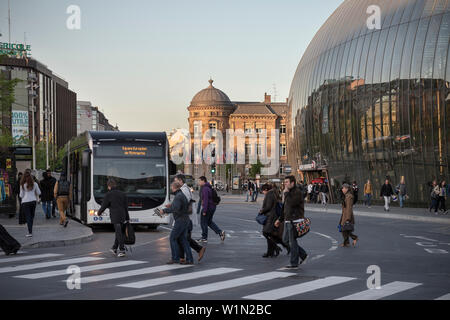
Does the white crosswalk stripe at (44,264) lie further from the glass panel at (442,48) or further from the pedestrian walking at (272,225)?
the glass panel at (442,48)

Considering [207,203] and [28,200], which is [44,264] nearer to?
[28,200]

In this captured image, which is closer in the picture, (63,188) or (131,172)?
(131,172)

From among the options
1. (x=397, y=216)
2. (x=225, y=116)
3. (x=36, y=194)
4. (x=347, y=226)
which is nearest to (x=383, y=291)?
(x=347, y=226)

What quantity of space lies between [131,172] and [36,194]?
2.97 metres

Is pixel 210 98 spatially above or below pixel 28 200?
above

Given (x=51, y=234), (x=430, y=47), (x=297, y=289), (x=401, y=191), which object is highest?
(x=430, y=47)

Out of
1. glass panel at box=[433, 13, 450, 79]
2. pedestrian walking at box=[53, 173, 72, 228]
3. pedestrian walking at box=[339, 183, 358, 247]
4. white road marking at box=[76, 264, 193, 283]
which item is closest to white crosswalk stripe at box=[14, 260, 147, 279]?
white road marking at box=[76, 264, 193, 283]

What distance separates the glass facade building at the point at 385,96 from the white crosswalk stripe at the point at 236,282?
2993cm

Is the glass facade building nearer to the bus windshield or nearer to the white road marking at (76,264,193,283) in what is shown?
the bus windshield

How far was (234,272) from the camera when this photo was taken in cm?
1248

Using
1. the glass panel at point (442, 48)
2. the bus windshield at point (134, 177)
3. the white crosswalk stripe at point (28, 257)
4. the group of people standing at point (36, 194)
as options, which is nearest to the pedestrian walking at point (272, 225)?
the white crosswalk stripe at point (28, 257)

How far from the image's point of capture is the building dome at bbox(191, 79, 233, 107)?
146750 mm

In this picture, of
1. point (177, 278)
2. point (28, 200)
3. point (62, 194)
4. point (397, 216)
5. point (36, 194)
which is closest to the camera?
point (177, 278)

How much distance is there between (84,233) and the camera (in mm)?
19984
